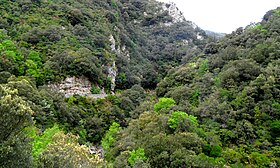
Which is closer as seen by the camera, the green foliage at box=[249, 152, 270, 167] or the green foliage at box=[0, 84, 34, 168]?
the green foliage at box=[0, 84, 34, 168]

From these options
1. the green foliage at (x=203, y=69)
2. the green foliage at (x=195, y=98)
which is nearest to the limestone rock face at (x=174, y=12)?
the green foliage at (x=203, y=69)

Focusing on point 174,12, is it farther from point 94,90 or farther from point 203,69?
point 94,90

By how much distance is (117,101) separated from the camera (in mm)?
49844

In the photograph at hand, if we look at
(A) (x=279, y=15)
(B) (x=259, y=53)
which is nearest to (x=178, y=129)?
(B) (x=259, y=53)

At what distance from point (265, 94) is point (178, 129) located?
34.8 feet

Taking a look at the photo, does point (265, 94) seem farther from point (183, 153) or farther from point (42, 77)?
point (42, 77)

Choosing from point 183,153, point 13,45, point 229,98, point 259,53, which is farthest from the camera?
point 13,45

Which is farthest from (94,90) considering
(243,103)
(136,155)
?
(136,155)

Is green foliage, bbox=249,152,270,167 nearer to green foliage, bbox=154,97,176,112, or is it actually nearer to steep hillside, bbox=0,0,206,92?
green foliage, bbox=154,97,176,112

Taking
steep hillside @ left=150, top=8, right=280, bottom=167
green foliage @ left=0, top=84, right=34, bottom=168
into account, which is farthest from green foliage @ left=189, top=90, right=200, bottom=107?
green foliage @ left=0, top=84, right=34, bottom=168

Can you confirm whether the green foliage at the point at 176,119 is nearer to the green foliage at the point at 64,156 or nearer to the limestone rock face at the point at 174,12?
the green foliage at the point at 64,156

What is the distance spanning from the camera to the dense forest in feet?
71.6

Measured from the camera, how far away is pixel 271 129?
1090 inches

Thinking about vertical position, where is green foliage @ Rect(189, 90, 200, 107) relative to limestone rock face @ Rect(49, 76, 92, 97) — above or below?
above
